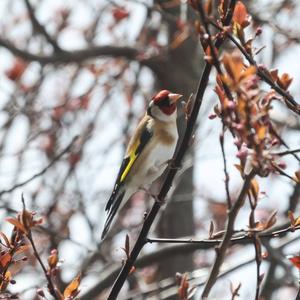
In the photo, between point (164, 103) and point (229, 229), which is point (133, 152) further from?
point (229, 229)

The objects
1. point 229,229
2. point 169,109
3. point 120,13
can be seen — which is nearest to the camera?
point 229,229

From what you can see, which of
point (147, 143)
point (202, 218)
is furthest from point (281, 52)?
point (147, 143)

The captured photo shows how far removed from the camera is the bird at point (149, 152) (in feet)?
11.6

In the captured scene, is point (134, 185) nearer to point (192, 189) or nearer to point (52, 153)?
point (192, 189)

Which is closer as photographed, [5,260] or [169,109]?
[5,260]

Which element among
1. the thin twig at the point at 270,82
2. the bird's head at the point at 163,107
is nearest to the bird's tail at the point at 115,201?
the bird's head at the point at 163,107

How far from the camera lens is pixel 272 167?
5.95ft

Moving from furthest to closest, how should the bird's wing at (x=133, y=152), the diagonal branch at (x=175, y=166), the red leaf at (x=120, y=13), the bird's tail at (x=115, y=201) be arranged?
1. the red leaf at (x=120, y=13)
2. the bird's wing at (x=133, y=152)
3. the bird's tail at (x=115, y=201)
4. the diagonal branch at (x=175, y=166)

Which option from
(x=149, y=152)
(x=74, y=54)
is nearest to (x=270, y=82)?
(x=149, y=152)

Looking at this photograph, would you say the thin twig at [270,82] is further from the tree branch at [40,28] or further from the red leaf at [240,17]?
the tree branch at [40,28]

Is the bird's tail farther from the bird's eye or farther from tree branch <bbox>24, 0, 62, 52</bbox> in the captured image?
tree branch <bbox>24, 0, 62, 52</bbox>

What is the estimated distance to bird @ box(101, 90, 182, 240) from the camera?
11.6 ft

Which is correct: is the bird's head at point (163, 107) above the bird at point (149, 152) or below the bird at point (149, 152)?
above

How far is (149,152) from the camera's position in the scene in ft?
11.8
